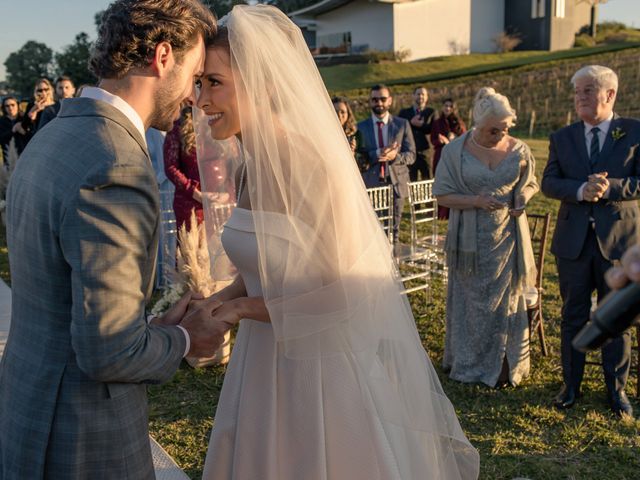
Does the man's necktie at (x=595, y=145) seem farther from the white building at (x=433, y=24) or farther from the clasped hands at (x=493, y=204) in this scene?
the white building at (x=433, y=24)

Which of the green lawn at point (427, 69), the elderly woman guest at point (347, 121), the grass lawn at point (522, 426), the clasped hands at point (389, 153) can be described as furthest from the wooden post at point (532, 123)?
the grass lawn at point (522, 426)

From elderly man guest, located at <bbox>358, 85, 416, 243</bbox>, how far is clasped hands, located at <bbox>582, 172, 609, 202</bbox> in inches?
182

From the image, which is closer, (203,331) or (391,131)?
(203,331)

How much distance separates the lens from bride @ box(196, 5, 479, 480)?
2.46 meters

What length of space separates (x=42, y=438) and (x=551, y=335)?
5404 mm

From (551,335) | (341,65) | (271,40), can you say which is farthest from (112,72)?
(341,65)

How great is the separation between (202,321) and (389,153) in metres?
7.44

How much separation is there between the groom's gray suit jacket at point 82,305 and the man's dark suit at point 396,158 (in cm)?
737

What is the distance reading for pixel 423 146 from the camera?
12914mm

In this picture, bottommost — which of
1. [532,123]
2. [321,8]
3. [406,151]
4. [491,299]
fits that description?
[532,123]

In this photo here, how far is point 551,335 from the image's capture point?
250 inches

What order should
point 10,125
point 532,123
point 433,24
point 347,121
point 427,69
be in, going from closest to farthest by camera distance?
point 347,121 → point 10,125 → point 532,123 → point 427,69 → point 433,24

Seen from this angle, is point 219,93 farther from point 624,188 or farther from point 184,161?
point 184,161

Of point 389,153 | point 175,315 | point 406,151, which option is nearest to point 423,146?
point 406,151
